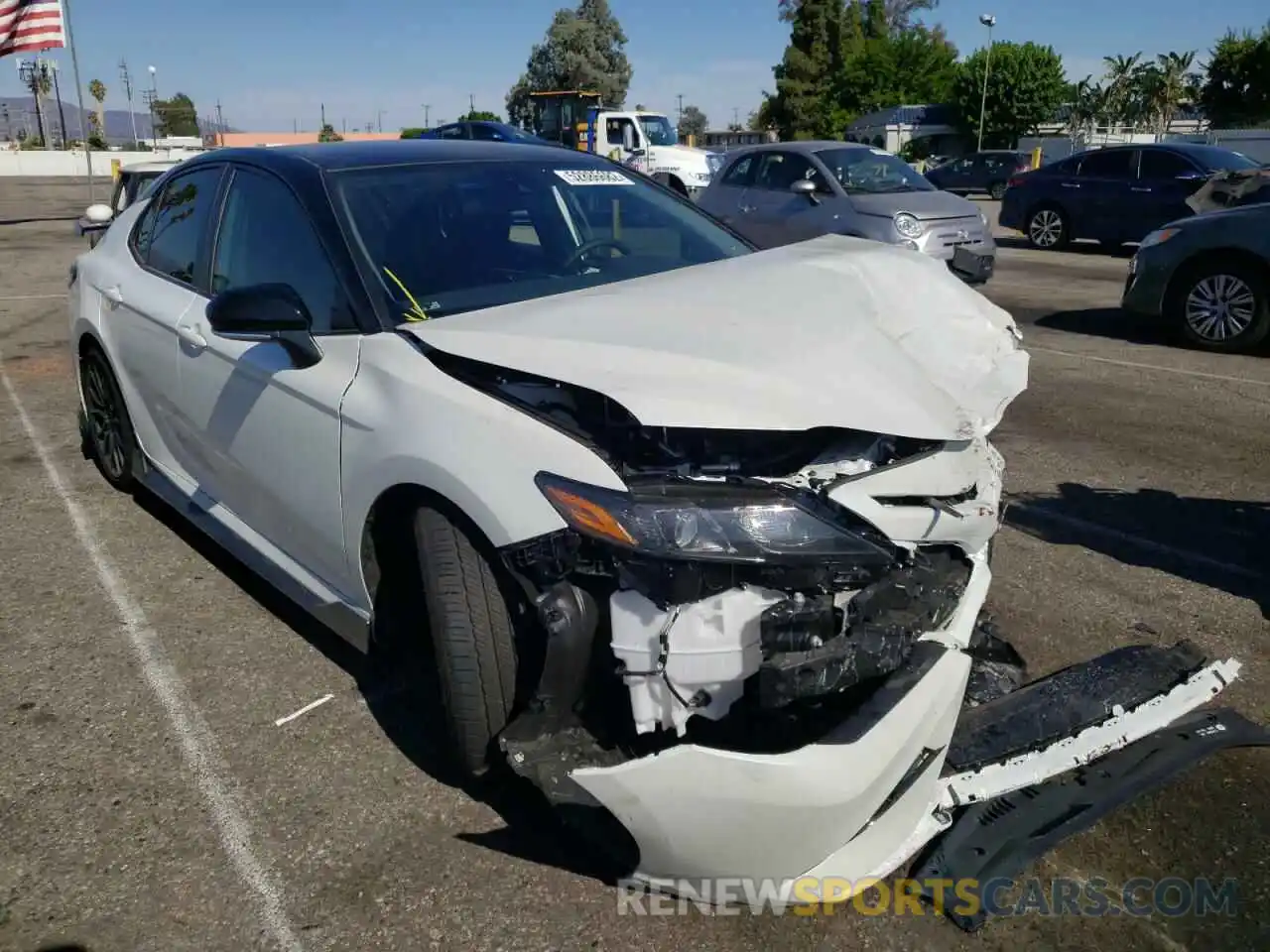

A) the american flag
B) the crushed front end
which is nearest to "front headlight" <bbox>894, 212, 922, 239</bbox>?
the crushed front end

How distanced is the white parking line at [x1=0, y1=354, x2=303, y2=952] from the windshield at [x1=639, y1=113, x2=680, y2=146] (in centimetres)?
2070

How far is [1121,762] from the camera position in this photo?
2729 millimetres

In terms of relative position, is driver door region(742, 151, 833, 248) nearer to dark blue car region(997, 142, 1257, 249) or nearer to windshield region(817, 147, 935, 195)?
windshield region(817, 147, 935, 195)

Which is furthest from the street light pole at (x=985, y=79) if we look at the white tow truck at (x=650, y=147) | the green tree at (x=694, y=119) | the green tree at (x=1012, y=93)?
the green tree at (x=694, y=119)

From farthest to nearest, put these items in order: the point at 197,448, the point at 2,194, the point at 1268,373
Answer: the point at 2,194 → the point at 1268,373 → the point at 197,448

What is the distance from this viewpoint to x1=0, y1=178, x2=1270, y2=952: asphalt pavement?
2.31m

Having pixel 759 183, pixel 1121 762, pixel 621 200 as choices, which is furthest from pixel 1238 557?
pixel 759 183

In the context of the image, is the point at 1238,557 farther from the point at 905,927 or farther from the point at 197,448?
the point at 197,448

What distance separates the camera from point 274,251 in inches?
133

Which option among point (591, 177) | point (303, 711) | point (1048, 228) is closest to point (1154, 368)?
point (591, 177)

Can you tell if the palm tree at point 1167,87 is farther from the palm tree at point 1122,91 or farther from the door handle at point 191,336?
the door handle at point 191,336

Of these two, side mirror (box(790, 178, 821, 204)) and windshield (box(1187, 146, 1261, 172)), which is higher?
windshield (box(1187, 146, 1261, 172))

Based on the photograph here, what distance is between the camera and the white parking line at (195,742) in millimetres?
2412

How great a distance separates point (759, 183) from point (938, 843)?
36.3 feet
